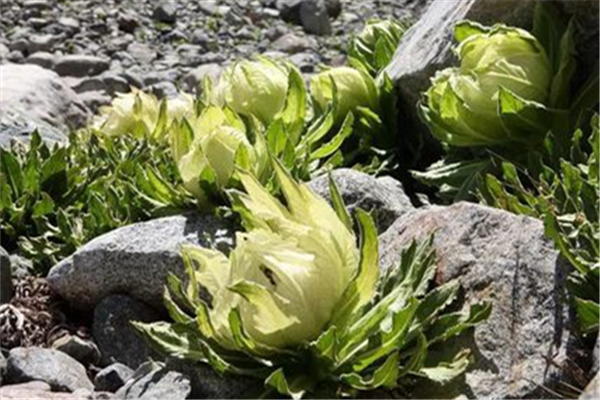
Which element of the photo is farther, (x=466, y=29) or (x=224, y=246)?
(x=466, y=29)

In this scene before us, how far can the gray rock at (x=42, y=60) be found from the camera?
10.4 metres

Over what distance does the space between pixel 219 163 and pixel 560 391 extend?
4.82 ft

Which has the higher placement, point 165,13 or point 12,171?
point 12,171

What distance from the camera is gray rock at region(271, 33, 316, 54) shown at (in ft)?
37.2

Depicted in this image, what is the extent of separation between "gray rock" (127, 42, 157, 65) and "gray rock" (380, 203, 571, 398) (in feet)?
28.0

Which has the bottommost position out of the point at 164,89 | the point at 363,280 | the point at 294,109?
the point at 164,89

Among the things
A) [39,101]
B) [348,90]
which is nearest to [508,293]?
[348,90]

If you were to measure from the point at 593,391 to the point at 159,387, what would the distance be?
38.2 inches

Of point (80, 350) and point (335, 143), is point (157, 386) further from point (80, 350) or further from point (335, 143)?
point (335, 143)

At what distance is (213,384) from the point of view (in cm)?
251

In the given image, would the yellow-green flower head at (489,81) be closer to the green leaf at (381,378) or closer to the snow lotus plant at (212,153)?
the snow lotus plant at (212,153)

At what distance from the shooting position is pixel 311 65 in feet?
34.6

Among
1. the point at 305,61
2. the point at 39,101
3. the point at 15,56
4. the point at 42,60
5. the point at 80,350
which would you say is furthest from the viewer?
the point at 15,56

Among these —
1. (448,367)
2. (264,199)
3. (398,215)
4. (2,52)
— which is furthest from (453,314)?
(2,52)
